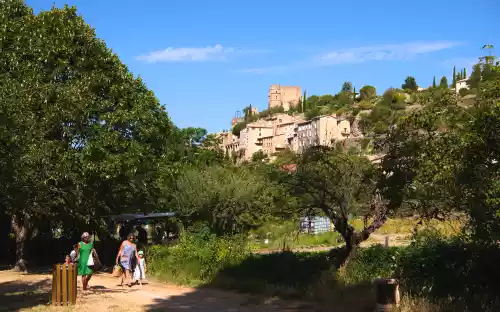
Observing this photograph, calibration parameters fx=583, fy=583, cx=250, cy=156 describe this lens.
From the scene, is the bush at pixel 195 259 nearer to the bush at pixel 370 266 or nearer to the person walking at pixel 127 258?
the person walking at pixel 127 258

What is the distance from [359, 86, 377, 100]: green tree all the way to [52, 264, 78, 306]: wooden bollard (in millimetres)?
153755

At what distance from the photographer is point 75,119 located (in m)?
21.3

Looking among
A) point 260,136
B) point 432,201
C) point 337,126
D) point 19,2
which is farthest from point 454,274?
point 260,136

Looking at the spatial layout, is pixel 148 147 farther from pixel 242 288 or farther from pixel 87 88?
pixel 242 288

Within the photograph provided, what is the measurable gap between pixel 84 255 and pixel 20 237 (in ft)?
29.9

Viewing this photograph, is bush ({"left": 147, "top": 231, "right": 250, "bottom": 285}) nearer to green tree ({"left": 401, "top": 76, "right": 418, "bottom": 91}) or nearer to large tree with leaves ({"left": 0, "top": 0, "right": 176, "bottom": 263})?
large tree with leaves ({"left": 0, "top": 0, "right": 176, "bottom": 263})

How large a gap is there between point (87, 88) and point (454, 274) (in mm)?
15060

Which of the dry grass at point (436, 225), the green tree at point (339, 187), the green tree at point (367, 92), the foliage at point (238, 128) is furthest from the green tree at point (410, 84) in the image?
the green tree at point (339, 187)

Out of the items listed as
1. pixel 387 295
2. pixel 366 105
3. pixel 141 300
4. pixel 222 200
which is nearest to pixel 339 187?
pixel 387 295

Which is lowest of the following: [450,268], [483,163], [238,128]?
[450,268]

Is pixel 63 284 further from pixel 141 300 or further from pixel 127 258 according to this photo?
pixel 127 258

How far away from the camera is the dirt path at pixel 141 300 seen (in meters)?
12.8

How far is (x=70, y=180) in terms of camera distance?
2120 centimetres

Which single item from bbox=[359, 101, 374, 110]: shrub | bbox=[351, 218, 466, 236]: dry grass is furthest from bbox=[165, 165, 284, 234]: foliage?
bbox=[359, 101, 374, 110]: shrub
